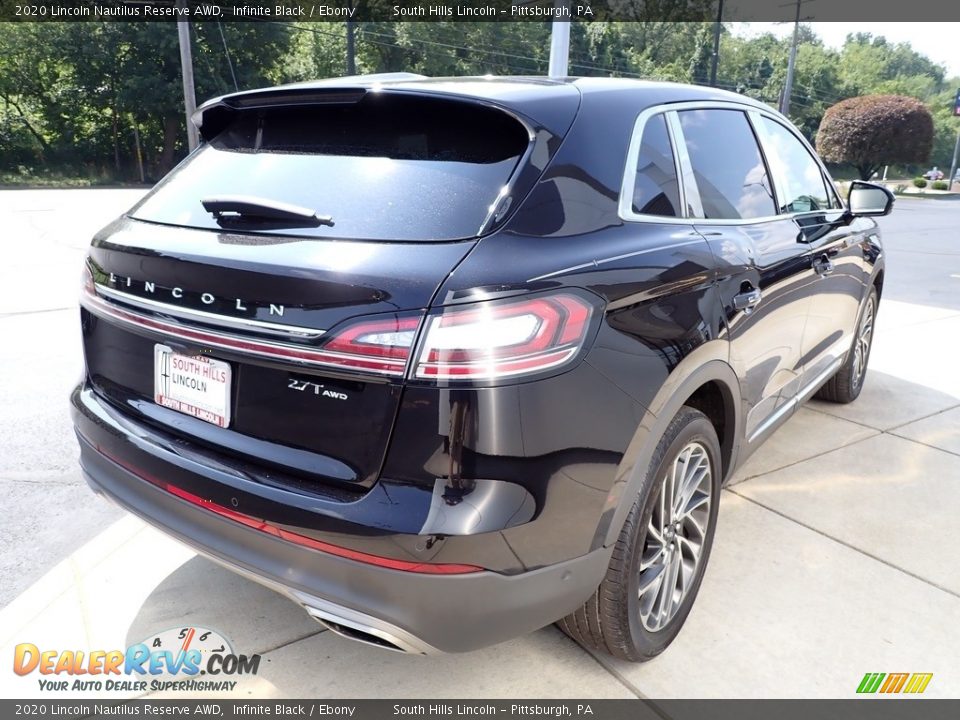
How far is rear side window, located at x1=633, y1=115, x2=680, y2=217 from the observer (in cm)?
220

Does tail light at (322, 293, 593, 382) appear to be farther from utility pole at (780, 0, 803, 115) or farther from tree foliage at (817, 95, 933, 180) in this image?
tree foliage at (817, 95, 933, 180)

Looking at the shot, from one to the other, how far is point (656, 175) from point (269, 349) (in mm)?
1283

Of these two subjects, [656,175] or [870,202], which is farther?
[870,202]

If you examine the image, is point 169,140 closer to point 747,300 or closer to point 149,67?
point 149,67

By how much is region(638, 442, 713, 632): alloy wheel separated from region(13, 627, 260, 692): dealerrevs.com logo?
1258 mm

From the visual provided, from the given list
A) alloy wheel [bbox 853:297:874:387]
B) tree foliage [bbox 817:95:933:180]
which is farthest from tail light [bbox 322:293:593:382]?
tree foliage [bbox 817:95:933:180]

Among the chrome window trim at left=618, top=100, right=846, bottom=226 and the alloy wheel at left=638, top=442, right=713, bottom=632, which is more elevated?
the chrome window trim at left=618, top=100, right=846, bottom=226

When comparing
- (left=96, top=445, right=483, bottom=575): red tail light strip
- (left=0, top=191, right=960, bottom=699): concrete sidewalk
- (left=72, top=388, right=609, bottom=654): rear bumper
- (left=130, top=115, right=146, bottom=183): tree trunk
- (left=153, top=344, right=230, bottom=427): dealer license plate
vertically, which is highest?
(left=153, top=344, right=230, bottom=427): dealer license plate

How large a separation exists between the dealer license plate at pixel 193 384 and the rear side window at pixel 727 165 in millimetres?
1644

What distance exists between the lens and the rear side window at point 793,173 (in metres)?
3.27

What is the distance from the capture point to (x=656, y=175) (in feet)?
7.55

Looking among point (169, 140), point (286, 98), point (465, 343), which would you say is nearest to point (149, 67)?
point (169, 140)

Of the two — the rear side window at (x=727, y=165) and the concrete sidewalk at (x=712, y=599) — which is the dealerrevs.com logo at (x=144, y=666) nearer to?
the concrete sidewalk at (x=712, y=599)

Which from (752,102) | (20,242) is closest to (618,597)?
(752,102)
